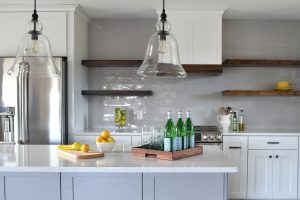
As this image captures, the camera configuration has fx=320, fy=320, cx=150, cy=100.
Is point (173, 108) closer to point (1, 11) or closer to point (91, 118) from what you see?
point (91, 118)

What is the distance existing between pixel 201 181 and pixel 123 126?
2532 mm

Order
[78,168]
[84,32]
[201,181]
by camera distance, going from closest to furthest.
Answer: [78,168] < [201,181] < [84,32]

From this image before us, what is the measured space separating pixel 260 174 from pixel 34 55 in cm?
312

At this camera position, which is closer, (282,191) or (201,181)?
(201,181)

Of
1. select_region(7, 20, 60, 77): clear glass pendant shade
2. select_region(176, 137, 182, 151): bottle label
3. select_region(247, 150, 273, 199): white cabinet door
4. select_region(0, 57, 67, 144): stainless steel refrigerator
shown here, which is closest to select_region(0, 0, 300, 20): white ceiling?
select_region(0, 57, 67, 144): stainless steel refrigerator

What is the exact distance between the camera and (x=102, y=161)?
89.0 inches

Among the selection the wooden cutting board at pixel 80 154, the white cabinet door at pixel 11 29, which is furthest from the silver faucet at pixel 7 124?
the wooden cutting board at pixel 80 154

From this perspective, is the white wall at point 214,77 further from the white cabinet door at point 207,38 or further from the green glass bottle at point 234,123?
the white cabinet door at point 207,38

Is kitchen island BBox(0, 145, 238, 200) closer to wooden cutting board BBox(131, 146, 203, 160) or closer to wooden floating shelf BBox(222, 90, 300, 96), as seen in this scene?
wooden cutting board BBox(131, 146, 203, 160)

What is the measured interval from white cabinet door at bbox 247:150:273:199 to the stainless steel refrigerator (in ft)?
7.97

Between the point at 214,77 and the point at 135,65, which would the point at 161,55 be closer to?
the point at 135,65

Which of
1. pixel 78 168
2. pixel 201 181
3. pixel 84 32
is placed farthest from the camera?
pixel 84 32

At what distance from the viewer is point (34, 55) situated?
8.13ft

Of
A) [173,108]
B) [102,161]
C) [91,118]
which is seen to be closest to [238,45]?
[173,108]
